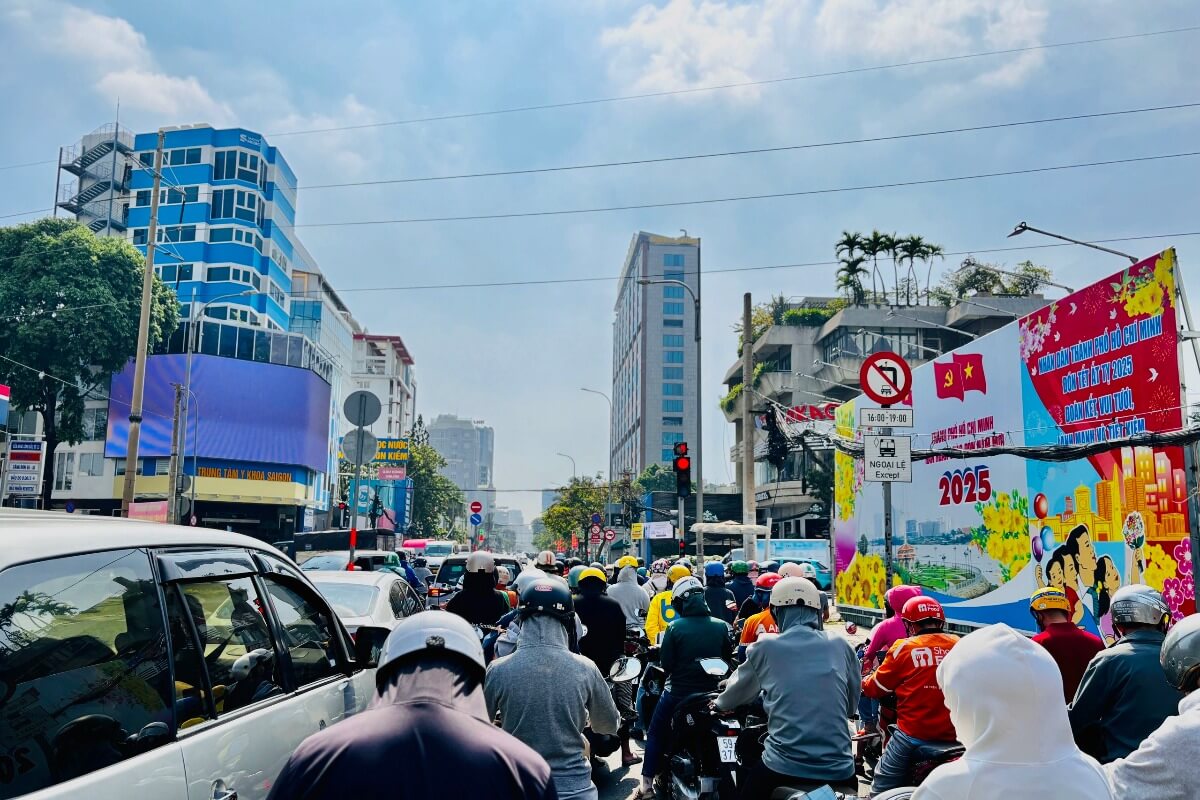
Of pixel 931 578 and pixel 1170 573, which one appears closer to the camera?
pixel 1170 573

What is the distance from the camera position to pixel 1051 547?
13.2m

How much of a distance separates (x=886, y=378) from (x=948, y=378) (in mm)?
5744

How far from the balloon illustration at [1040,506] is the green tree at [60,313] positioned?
145 ft

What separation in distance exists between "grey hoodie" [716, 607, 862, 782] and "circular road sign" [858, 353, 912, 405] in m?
6.45

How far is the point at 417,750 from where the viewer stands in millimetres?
2109

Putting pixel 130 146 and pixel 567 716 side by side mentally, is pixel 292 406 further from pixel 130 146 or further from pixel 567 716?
pixel 567 716

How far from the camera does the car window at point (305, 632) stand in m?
4.23

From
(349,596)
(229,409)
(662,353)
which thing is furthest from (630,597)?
(662,353)

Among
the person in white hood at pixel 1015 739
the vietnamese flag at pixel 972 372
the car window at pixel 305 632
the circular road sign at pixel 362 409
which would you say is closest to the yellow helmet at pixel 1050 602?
the person in white hood at pixel 1015 739

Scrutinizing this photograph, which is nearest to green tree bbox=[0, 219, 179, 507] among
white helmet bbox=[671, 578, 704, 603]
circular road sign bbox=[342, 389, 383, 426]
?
circular road sign bbox=[342, 389, 383, 426]

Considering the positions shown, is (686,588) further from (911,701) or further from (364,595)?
(364,595)

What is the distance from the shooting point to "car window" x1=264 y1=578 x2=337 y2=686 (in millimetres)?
4234

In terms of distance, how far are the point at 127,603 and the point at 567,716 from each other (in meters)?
1.94

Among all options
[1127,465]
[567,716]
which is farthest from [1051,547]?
A: [567,716]
